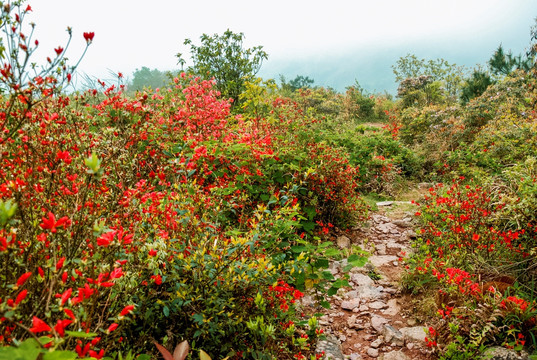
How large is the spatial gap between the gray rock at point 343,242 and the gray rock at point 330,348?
5.94ft

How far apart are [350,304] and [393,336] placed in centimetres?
63

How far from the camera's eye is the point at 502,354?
2.50 metres

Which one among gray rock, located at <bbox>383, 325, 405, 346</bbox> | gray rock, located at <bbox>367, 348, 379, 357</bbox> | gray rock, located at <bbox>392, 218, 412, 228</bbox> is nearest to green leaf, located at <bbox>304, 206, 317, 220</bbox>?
gray rock, located at <bbox>383, 325, 405, 346</bbox>

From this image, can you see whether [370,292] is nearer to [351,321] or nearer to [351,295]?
[351,295]

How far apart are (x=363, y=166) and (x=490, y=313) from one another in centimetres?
472

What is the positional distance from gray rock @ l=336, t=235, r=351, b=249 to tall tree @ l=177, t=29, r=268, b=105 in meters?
6.11

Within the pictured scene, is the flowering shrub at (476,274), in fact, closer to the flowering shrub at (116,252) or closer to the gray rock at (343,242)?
the gray rock at (343,242)

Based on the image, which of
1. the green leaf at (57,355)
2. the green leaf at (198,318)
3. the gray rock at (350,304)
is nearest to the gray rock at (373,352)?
the gray rock at (350,304)

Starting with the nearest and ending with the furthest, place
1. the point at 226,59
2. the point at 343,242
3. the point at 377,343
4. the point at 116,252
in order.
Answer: the point at 116,252, the point at 377,343, the point at 343,242, the point at 226,59

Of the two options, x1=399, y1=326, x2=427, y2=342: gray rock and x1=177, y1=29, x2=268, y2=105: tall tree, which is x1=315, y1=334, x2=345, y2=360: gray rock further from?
x1=177, y1=29, x2=268, y2=105: tall tree

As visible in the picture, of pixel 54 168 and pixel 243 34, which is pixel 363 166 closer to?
pixel 243 34

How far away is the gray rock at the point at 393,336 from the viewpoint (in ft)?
10.2

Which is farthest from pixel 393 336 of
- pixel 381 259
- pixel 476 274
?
pixel 381 259

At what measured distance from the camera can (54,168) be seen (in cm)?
187
